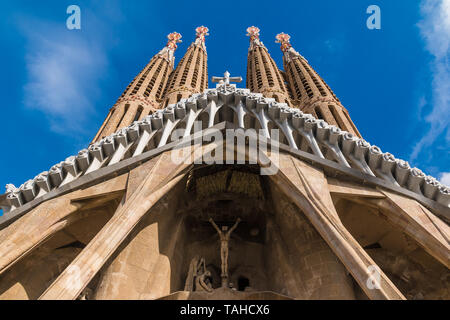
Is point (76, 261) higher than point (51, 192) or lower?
lower

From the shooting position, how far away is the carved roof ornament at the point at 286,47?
31.1m

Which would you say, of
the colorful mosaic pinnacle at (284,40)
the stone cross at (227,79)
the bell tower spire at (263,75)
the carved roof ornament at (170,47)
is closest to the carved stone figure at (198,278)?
the stone cross at (227,79)

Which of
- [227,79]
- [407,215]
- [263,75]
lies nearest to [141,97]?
[263,75]

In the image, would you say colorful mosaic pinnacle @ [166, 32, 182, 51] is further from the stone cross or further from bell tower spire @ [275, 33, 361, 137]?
the stone cross

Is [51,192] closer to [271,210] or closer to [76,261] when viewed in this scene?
[76,261]

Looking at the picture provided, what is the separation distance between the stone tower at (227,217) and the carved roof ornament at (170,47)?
22.0m

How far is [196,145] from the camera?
30.2ft

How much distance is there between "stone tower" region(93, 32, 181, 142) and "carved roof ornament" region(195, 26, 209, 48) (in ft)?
17.4

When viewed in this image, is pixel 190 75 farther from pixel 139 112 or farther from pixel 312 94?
pixel 312 94

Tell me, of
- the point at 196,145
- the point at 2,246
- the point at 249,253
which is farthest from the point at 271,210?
the point at 2,246

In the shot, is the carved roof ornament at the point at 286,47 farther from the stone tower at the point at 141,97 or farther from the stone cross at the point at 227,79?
the stone cross at the point at 227,79

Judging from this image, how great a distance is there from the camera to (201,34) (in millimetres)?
38406

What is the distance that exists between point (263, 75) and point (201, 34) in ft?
48.5
